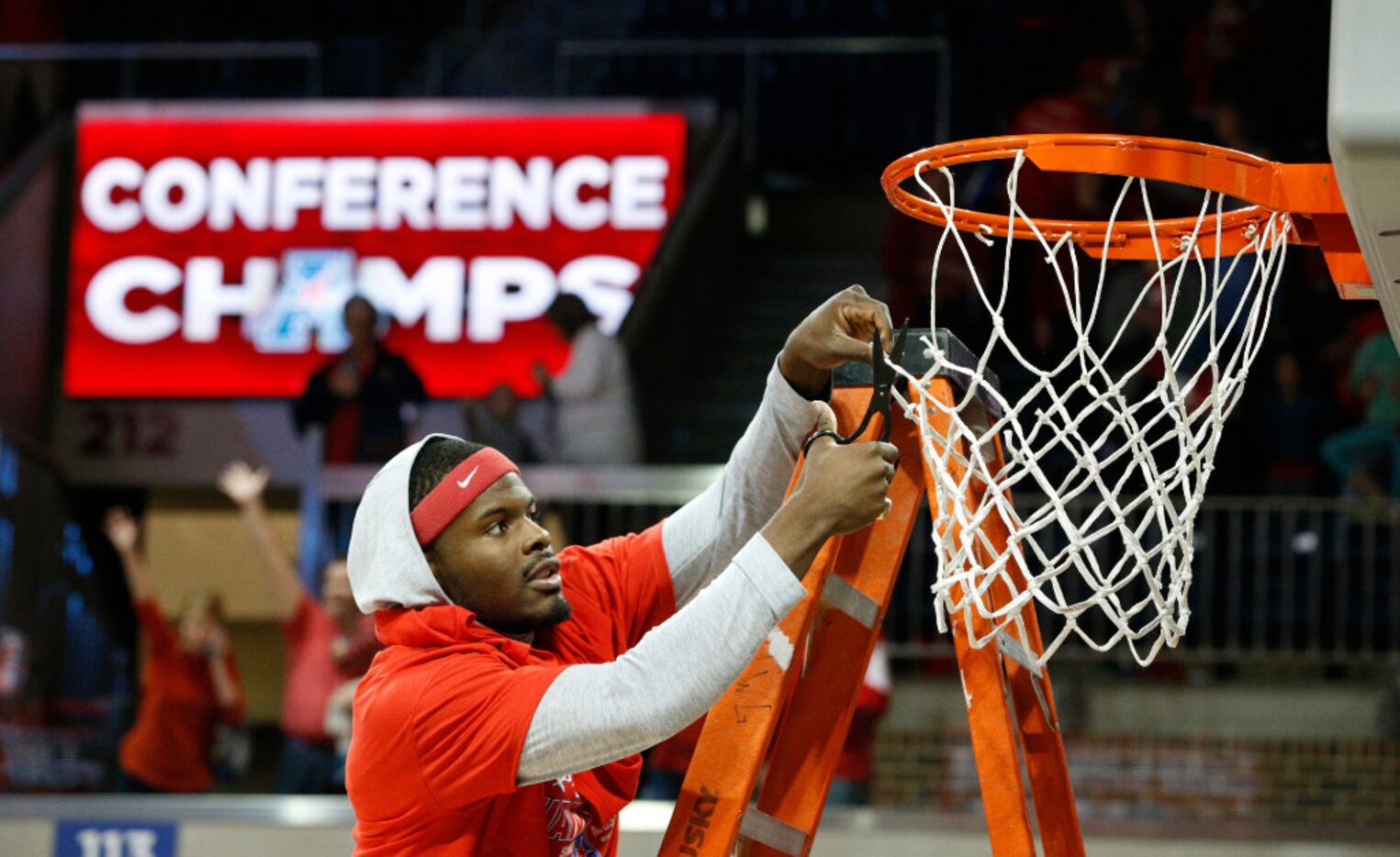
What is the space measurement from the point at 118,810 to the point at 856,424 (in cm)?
413

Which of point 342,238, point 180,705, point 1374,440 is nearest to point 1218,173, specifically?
point 1374,440

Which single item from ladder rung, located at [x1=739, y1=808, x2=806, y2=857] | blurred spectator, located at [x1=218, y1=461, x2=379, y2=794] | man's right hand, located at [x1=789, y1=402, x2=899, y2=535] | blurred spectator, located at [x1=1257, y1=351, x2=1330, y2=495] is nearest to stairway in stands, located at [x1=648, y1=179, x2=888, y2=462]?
blurred spectator, located at [x1=218, y1=461, x2=379, y2=794]

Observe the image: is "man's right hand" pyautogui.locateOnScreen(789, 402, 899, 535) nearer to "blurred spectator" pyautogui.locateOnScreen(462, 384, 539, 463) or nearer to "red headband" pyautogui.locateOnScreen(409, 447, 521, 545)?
"red headband" pyautogui.locateOnScreen(409, 447, 521, 545)

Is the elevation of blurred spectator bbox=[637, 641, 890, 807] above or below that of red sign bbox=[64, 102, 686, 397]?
below

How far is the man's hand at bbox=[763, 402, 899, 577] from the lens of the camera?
248 cm

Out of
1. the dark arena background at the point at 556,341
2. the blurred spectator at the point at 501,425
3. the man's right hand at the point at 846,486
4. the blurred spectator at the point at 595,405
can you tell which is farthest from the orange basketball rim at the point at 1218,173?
the blurred spectator at the point at 595,405

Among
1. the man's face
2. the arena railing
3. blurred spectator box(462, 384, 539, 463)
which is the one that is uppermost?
the man's face

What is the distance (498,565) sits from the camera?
8.98ft

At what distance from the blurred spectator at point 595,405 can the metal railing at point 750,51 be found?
3.04 m

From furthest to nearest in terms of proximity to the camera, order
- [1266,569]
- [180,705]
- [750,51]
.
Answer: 1. [750,51]
2. [1266,569]
3. [180,705]

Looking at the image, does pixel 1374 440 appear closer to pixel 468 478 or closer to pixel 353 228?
pixel 353 228

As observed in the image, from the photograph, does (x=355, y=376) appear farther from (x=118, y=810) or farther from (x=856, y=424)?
(x=856, y=424)

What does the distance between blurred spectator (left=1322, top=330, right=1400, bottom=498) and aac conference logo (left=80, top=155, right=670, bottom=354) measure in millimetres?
4123

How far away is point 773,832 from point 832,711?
21 cm
